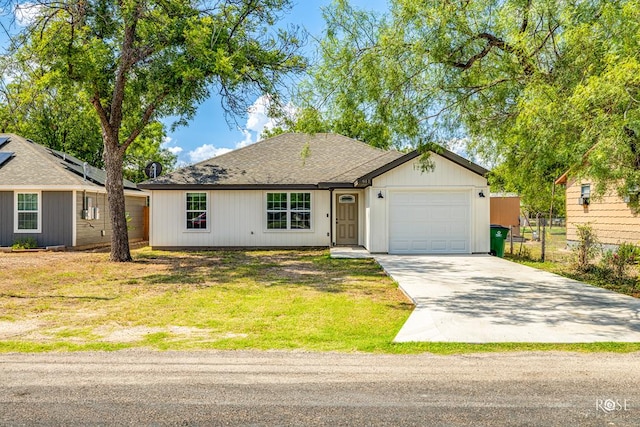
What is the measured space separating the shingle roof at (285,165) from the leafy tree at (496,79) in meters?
6.61

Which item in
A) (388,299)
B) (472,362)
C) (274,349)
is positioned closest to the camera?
(472,362)

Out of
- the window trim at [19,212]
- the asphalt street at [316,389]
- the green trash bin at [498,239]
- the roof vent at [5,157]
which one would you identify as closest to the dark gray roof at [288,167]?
the green trash bin at [498,239]

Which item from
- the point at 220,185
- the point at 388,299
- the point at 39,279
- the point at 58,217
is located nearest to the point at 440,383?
the point at 388,299

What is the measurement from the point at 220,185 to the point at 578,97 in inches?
531

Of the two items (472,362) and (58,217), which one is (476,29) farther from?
(58,217)

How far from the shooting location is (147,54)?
13734 millimetres

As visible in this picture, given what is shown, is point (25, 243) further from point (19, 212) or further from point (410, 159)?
point (410, 159)

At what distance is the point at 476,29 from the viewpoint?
8.85m

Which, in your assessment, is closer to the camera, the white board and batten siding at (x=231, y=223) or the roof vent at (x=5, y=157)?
the white board and batten siding at (x=231, y=223)

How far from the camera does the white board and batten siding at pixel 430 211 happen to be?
50.4 ft

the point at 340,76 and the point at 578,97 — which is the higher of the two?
the point at 340,76

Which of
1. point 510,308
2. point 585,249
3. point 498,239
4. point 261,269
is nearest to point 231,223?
point 261,269

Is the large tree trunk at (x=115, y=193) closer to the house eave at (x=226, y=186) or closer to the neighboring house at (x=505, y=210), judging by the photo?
the house eave at (x=226, y=186)

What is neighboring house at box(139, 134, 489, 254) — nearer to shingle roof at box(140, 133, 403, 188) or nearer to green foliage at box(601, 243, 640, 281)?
shingle roof at box(140, 133, 403, 188)
